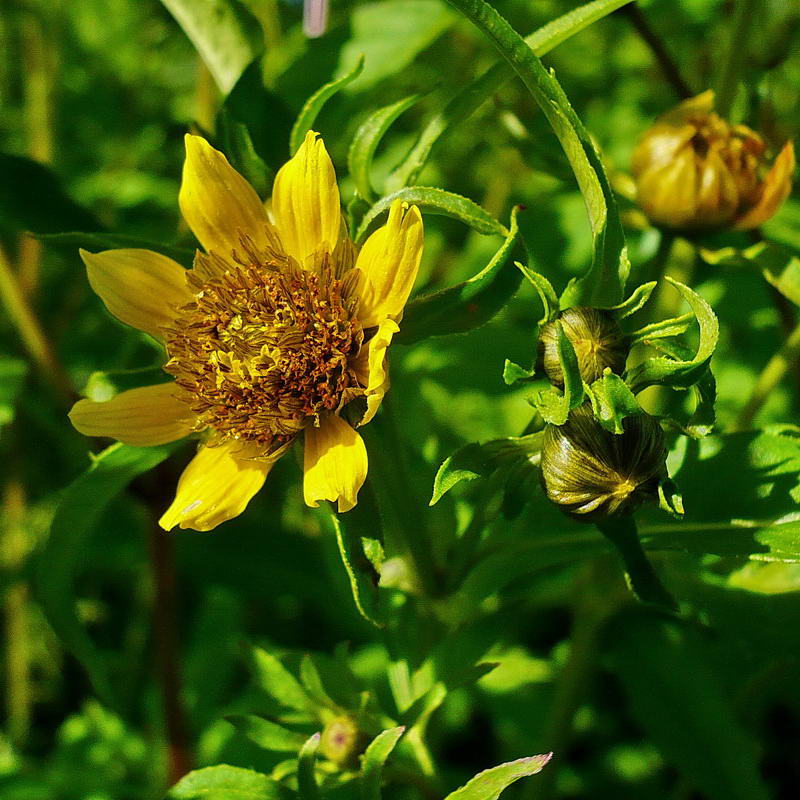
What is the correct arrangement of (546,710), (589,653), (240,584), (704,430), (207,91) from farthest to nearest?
(207,91) → (240,584) → (546,710) → (589,653) → (704,430)

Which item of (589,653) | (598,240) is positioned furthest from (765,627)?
(598,240)

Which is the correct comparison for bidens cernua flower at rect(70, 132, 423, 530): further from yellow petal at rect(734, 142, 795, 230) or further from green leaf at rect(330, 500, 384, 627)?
yellow petal at rect(734, 142, 795, 230)

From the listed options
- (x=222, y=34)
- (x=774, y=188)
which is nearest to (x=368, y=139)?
(x=222, y=34)

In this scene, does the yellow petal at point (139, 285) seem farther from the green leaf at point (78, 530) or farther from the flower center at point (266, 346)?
the green leaf at point (78, 530)

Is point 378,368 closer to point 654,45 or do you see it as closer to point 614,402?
point 614,402

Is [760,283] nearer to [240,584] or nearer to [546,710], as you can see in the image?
[546,710]

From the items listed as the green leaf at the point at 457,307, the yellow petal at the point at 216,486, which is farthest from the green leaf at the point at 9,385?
the green leaf at the point at 457,307

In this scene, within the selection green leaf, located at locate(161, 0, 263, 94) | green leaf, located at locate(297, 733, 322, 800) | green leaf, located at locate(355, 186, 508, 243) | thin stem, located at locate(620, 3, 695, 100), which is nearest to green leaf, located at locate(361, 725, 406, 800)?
green leaf, located at locate(297, 733, 322, 800)
